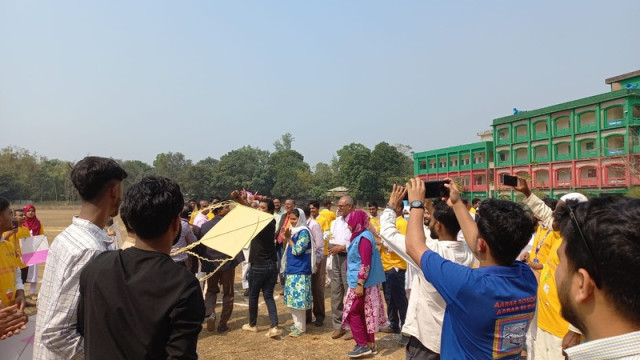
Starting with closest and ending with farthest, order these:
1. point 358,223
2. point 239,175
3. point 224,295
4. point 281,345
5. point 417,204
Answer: point 417,204 < point 358,223 < point 281,345 < point 224,295 < point 239,175

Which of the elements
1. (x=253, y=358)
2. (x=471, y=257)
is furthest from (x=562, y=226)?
(x=253, y=358)

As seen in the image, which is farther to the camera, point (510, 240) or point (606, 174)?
point (606, 174)

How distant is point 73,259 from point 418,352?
7.45ft

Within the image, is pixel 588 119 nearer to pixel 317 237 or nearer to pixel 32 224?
pixel 317 237

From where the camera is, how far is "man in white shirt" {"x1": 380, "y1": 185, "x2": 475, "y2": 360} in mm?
2600

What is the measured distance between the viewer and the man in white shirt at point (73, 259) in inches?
68.1

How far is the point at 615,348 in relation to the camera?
0.91 meters

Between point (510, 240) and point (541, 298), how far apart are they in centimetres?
174

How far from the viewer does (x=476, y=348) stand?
70.9 inches

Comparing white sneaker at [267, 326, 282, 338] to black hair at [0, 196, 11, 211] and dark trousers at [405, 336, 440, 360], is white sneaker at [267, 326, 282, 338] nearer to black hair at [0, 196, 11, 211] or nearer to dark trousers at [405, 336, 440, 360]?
dark trousers at [405, 336, 440, 360]

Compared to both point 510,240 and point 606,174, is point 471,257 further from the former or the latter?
point 606,174

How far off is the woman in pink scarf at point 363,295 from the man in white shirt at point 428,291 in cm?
198

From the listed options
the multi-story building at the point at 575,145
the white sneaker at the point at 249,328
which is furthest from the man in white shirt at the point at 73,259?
the multi-story building at the point at 575,145

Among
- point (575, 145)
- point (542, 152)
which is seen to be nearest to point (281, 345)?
point (575, 145)
